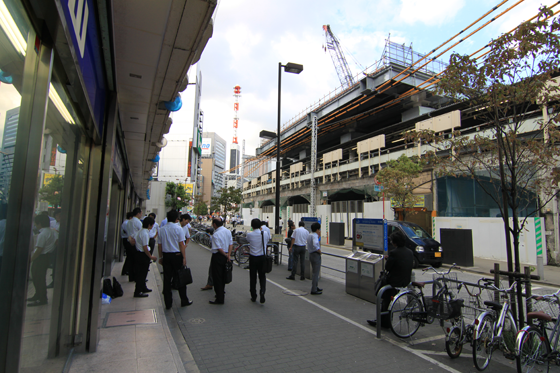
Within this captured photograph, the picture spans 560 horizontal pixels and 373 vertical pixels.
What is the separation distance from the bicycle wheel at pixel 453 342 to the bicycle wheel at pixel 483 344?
33cm

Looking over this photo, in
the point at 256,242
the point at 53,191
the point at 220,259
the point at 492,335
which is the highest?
the point at 53,191

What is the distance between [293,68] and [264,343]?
11.9 m

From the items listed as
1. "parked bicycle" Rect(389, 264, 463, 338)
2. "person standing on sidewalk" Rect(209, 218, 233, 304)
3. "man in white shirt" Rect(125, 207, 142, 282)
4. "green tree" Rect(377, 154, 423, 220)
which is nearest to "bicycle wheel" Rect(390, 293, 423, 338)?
"parked bicycle" Rect(389, 264, 463, 338)

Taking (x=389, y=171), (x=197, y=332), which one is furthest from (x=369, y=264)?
(x=389, y=171)

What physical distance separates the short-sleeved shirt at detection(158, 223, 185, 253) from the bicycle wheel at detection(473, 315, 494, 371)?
16.3ft

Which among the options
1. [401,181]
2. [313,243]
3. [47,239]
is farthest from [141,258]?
[401,181]

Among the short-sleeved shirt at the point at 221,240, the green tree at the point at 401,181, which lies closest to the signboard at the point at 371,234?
the short-sleeved shirt at the point at 221,240

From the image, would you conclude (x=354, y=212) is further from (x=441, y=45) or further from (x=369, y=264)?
(x=369, y=264)

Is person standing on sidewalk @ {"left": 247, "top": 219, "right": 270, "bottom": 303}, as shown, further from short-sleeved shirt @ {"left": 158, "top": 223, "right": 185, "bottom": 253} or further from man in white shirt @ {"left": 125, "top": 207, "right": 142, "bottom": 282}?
man in white shirt @ {"left": 125, "top": 207, "right": 142, "bottom": 282}

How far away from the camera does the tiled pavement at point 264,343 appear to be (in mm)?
3990

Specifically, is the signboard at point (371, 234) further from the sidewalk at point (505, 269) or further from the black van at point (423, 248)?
the sidewalk at point (505, 269)

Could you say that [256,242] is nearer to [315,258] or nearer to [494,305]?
[315,258]

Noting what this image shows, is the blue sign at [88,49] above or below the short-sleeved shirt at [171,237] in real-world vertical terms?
above

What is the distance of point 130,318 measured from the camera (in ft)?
18.2
